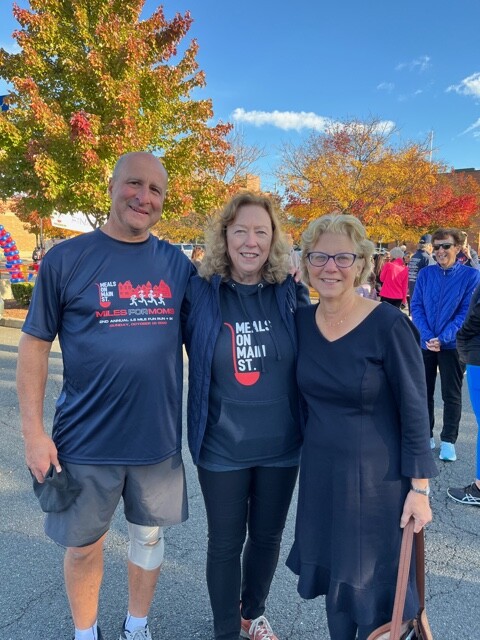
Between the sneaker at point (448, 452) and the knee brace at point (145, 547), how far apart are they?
2929 mm

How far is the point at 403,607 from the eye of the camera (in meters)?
1.47

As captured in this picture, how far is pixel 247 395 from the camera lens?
1816 mm

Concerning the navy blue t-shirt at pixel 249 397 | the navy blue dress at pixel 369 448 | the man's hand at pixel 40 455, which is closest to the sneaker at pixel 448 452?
the navy blue dress at pixel 369 448

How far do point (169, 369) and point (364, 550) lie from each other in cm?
102

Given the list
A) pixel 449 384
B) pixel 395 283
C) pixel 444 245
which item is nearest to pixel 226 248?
pixel 444 245

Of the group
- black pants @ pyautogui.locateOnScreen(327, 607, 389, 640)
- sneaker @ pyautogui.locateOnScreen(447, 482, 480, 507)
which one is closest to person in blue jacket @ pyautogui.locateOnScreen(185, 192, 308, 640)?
black pants @ pyautogui.locateOnScreen(327, 607, 389, 640)

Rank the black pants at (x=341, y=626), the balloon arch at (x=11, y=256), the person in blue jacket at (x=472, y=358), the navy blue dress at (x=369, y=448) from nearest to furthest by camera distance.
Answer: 1. the navy blue dress at (x=369, y=448)
2. the black pants at (x=341, y=626)
3. the person in blue jacket at (x=472, y=358)
4. the balloon arch at (x=11, y=256)

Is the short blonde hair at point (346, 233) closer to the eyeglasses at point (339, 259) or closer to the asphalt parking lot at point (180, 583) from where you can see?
the eyeglasses at point (339, 259)

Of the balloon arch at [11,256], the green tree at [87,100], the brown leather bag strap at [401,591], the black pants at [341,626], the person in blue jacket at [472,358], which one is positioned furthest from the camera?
the balloon arch at [11,256]

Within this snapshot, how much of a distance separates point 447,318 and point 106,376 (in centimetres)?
331

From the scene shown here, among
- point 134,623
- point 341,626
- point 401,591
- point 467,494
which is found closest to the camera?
point 401,591

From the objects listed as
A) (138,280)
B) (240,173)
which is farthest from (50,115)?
(240,173)

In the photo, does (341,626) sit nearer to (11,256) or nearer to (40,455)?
(40,455)

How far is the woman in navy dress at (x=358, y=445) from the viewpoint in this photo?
159 cm
